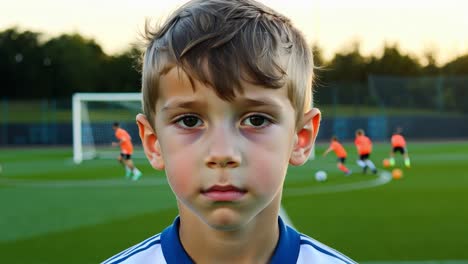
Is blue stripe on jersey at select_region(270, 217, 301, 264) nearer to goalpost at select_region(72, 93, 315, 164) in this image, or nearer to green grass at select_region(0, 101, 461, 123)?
goalpost at select_region(72, 93, 315, 164)

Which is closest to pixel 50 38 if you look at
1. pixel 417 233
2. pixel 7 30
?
pixel 7 30

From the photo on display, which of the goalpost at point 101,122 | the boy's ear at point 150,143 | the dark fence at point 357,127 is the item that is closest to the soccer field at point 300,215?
the boy's ear at point 150,143

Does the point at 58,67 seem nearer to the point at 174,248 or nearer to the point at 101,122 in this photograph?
the point at 101,122

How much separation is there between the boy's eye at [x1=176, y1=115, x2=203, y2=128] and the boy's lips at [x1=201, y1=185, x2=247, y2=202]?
18 centimetres

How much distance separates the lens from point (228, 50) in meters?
1.77

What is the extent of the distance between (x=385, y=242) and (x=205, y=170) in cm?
707

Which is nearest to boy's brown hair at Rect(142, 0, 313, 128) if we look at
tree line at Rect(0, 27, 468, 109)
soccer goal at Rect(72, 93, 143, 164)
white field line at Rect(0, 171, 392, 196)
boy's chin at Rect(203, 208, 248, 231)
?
boy's chin at Rect(203, 208, 248, 231)

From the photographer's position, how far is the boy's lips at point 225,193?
1.68 m

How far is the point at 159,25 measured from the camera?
78.7 inches

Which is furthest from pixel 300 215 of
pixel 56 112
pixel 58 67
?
pixel 58 67

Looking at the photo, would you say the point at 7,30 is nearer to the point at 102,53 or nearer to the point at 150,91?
the point at 102,53

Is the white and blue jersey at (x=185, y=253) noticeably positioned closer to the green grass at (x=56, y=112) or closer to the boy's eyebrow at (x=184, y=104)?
the boy's eyebrow at (x=184, y=104)

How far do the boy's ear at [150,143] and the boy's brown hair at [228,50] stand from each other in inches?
1.9

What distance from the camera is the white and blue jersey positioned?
211cm
